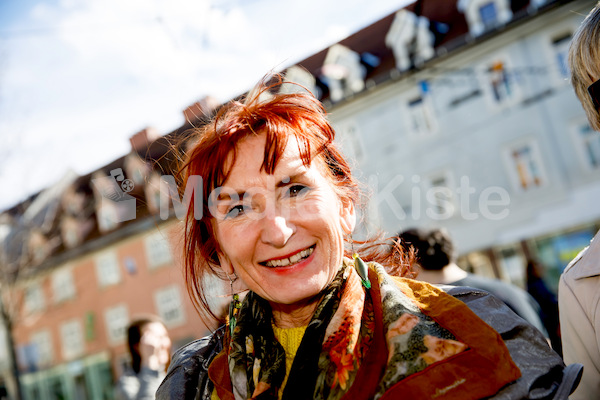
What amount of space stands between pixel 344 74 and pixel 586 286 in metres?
Answer: 16.6

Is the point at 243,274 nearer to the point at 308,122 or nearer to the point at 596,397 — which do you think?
the point at 308,122

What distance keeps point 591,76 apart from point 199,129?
119 cm

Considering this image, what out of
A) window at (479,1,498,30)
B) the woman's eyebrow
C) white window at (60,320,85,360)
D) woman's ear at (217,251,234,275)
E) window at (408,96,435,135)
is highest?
window at (479,1,498,30)

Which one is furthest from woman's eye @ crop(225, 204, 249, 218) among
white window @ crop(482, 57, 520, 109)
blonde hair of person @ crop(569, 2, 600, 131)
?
white window @ crop(482, 57, 520, 109)

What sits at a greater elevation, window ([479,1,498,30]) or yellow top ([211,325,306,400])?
window ([479,1,498,30])

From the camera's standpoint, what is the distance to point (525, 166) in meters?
15.3

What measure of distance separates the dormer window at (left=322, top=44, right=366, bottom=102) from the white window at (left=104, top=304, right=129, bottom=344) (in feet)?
42.8

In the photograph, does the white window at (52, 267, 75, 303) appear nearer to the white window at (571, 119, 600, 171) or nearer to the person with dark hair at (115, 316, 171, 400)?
the white window at (571, 119, 600, 171)

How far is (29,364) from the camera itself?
27312 millimetres

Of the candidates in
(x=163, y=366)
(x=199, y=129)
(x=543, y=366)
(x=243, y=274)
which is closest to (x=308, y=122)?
(x=199, y=129)

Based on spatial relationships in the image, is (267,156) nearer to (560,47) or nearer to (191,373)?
(191,373)

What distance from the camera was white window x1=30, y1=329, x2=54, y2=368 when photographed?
1043 inches

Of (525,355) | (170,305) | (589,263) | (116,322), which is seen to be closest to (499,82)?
(170,305)

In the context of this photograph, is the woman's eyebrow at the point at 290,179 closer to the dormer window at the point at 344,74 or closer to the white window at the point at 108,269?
the dormer window at the point at 344,74
